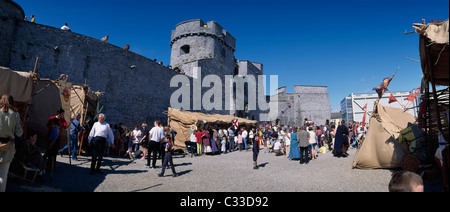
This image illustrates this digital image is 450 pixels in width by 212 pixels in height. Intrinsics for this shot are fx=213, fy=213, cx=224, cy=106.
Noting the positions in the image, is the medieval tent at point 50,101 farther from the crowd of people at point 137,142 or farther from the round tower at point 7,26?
the round tower at point 7,26

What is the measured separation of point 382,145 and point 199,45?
2065cm

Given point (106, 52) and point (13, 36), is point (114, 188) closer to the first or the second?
point (13, 36)

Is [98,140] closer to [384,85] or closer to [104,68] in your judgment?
[384,85]

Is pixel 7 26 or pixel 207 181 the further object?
pixel 7 26

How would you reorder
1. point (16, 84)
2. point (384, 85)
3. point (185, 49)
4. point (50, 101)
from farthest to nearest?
1. point (185, 49)
2. point (50, 101)
3. point (384, 85)
4. point (16, 84)

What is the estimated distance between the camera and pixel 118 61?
15211 millimetres

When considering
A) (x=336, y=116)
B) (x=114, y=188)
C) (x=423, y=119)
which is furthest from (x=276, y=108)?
(x=114, y=188)

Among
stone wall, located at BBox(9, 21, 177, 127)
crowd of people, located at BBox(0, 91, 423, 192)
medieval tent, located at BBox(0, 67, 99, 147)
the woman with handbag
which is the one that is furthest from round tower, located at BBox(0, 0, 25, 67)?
the woman with handbag

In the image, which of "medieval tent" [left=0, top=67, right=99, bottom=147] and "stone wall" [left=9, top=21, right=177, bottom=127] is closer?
"medieval tent" [left=0, top=67, right=99, bottom=147]

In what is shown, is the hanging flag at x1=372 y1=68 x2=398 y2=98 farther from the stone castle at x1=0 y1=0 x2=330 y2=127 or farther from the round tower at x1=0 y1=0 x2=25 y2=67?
the round tower at x1=0 y1=0 x2=25 y2=67

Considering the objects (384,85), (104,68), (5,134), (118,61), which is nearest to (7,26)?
(104,68)

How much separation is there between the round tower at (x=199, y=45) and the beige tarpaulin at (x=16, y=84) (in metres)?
17.7

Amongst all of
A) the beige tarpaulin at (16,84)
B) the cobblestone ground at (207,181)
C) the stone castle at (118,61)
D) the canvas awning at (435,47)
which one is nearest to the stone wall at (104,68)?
the stone castle at (118,61)

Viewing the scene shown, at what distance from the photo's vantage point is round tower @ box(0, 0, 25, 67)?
33.4 feet
